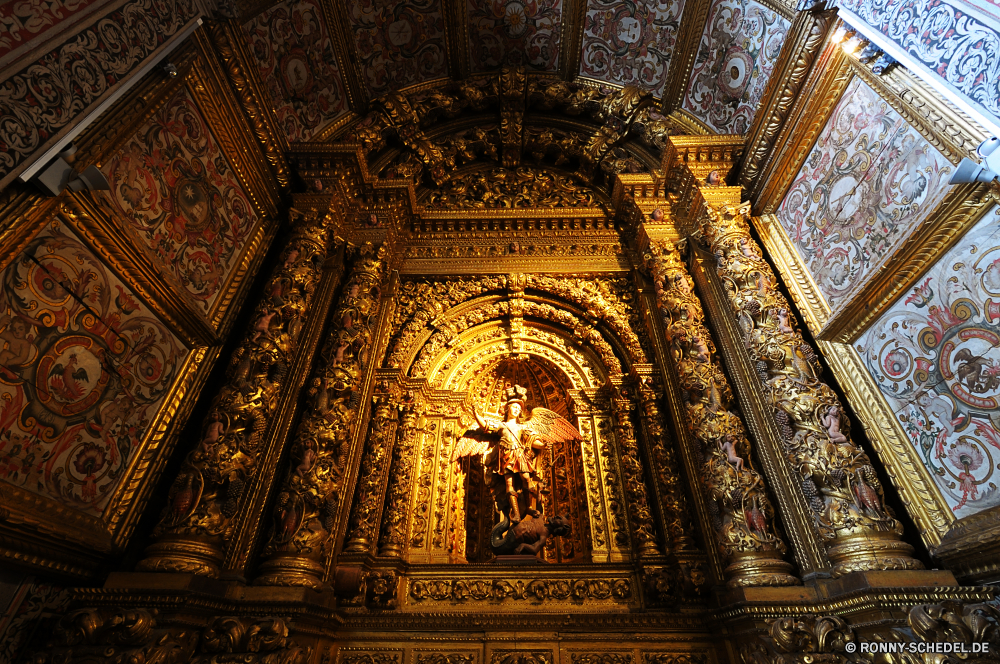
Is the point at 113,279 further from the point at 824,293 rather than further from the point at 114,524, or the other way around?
the point at 824,293

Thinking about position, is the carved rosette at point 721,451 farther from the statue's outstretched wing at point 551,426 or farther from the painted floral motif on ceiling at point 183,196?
the painted floral motif on ceiling at point 183,196

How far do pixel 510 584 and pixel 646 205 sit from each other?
4526mm

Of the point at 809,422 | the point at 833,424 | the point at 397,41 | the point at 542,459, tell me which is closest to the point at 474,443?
the point at 542,459

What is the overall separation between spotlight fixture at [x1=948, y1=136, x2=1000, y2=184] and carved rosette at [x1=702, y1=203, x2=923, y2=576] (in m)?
1.58

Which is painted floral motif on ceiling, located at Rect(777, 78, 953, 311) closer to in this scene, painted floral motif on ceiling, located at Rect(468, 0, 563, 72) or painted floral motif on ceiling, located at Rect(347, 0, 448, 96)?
painted floral motif on ceiling, located at Rect(468, 0, 563, 72)

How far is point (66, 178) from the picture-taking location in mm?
2873

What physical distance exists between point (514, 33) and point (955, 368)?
20.9 ft

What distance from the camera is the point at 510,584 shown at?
4.11 m

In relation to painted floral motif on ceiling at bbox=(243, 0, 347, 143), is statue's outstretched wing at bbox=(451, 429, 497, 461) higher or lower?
lower

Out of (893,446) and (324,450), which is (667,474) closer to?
(893,446)

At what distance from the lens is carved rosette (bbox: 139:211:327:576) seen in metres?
3.20

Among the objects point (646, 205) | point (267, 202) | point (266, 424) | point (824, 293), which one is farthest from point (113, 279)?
point (824, 293)

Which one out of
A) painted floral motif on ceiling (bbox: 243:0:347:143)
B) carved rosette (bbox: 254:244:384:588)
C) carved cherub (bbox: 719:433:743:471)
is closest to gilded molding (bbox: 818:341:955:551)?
carved cherub (bbox: 719:433:743:471)

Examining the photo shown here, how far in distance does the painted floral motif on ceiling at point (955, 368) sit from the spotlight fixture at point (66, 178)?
18.2ft
